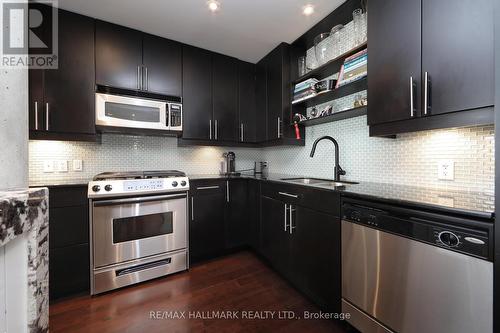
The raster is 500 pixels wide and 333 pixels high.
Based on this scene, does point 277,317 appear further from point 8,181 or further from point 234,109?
point 234,109

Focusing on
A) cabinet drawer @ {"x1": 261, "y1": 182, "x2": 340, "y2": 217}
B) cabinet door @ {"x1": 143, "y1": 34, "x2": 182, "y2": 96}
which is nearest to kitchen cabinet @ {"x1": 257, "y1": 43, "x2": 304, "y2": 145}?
cabinet drawer @ {"x1": 261, "y1": 182, "x2": 340, "y2": 217}

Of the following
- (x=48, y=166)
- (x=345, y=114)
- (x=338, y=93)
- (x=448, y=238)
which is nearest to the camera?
(x=448, y=238)

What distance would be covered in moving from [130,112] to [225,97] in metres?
1.13

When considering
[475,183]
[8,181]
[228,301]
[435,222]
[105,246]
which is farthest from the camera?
[105,246]

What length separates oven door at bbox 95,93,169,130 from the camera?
2.01 meters

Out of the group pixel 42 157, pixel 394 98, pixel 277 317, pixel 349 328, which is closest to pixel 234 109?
pixel 394 98

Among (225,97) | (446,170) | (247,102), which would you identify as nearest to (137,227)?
(225,97)

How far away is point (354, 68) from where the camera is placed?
1.67 m

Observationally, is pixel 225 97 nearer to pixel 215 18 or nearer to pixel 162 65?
pixel 162 65

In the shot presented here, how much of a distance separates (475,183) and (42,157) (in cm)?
341

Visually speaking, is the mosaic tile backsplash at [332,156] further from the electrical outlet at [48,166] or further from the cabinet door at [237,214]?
the cabinet door at [237,214]

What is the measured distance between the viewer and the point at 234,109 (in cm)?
278

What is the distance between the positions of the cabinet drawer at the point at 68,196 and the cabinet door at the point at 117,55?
102 centimetres

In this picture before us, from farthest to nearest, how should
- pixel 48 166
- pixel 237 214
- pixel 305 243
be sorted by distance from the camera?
pixel 237 214
pixel 48 166
pixel 305 243
